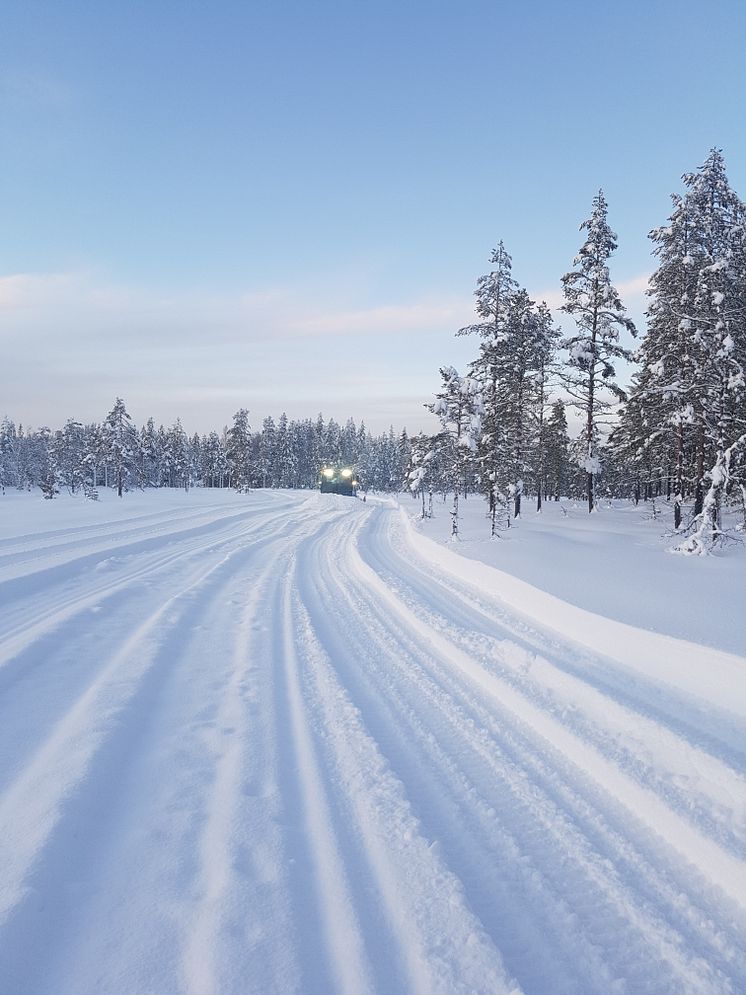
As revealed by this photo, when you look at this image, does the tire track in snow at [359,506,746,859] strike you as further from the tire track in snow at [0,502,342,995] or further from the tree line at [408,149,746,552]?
the tree line at [408,149,746,552]

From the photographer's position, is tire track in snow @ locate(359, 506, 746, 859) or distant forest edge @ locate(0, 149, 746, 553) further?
distant forest edge @ locate(0, 149, 746, 553)

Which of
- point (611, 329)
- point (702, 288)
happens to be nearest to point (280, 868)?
point (702, 288)

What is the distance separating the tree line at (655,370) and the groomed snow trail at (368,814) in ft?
31.2

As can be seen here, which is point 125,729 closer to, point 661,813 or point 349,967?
point 349,967

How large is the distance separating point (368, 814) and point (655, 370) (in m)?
20.2

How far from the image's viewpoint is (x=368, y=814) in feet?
10.3

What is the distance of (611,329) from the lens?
2272 centimetres

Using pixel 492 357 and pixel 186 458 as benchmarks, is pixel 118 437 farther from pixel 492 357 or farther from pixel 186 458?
pixel 492 357

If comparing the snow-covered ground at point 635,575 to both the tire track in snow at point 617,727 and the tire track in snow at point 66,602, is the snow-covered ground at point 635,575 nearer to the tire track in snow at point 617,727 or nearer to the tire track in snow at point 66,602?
the tire track in snow at point 617,727

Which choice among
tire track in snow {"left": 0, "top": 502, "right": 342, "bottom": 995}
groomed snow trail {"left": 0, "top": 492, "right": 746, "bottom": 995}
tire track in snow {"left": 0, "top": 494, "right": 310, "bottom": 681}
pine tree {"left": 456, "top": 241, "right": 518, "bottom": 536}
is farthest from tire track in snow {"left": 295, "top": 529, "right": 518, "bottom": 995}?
pine tree {"left": 456, "top": 241, "right": 518, "bottom": 536}

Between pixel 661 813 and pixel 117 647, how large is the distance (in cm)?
597

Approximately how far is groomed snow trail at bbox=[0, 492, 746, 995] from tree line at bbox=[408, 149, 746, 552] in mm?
9515

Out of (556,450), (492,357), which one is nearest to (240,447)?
(556,450)

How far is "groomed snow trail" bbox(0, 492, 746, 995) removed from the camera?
2180 millimetres
